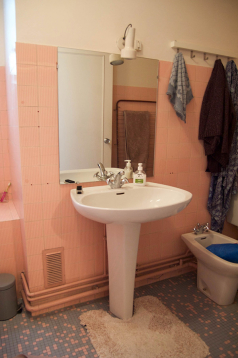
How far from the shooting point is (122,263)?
1633mm

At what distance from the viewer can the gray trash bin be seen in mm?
1709

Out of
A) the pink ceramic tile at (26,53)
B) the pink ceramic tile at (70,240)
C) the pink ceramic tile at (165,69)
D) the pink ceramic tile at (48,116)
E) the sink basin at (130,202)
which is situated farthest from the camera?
the pink ceramic tile at (165,69)

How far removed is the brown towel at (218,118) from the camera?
205 cm

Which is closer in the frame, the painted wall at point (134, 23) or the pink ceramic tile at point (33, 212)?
the painted wall at point (134, 23)

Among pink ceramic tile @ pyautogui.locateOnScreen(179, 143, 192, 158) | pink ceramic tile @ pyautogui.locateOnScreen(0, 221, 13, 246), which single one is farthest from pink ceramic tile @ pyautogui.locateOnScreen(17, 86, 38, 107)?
pink ceramic tile @ pyautogui.locateOnScreen(179, 143, 192, 158)

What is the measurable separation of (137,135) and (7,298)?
4.50ft

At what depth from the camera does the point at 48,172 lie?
5.52 feet

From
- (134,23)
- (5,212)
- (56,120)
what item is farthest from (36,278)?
(134,23)

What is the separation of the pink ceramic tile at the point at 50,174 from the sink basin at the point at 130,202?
0.48ft

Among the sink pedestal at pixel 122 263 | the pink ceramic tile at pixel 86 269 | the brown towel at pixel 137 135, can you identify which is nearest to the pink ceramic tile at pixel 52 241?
the pink ceramic tile at pixel 86 269

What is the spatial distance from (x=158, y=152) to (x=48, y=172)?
83cm

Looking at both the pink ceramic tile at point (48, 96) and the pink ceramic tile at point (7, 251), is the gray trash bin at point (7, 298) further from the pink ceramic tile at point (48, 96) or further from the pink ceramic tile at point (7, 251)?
the pink ceramic tile at point (48, 96)

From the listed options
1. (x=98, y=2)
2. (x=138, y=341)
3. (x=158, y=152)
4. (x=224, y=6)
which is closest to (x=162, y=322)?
(x=138, y=341)

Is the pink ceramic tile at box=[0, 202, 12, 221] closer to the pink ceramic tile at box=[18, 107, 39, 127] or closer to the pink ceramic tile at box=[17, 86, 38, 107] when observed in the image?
the pink ceramic tile at box=[18, 107, 39, 127]
